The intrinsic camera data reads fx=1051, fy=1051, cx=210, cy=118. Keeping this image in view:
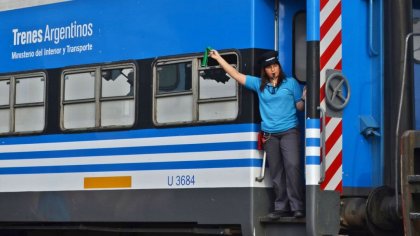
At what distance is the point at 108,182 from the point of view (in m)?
10.9

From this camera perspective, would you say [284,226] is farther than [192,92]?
No

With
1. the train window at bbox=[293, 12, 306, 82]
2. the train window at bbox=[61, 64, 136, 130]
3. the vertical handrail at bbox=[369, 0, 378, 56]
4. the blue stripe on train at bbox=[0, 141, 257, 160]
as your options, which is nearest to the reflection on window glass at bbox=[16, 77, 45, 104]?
the train window at bbox=[61, 64, 136, 130]

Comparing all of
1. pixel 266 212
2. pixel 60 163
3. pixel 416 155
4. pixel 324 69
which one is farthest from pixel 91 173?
pixel 416 155

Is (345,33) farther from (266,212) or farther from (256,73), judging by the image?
(266,212)

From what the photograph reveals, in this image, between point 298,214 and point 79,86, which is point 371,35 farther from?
point 79,86

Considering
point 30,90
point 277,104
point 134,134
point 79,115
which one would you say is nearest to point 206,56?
point 277,104

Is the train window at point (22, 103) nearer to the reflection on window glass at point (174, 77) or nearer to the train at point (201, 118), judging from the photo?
the train at point (201, 118)

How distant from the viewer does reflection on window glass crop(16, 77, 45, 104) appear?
11.7 meters

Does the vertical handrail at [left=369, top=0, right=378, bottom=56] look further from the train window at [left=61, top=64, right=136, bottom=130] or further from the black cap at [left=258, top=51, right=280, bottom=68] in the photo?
the train window at [left=61, top=64, right=136, bottom=130]

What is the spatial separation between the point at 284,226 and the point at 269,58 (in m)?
1.55

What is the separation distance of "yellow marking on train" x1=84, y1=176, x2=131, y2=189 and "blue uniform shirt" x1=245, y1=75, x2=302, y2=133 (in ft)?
5.77

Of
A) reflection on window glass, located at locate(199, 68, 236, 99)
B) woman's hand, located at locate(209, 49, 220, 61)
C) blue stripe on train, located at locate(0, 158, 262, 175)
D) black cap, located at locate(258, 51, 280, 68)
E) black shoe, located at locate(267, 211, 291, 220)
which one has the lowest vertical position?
black shoe, located at locate(267, 211, 291, 220)

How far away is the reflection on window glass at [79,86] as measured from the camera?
36.8ft

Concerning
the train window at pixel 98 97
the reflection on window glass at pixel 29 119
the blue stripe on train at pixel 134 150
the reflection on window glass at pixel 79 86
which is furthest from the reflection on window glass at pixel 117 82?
the reflection on window glass at pixel 29 119
